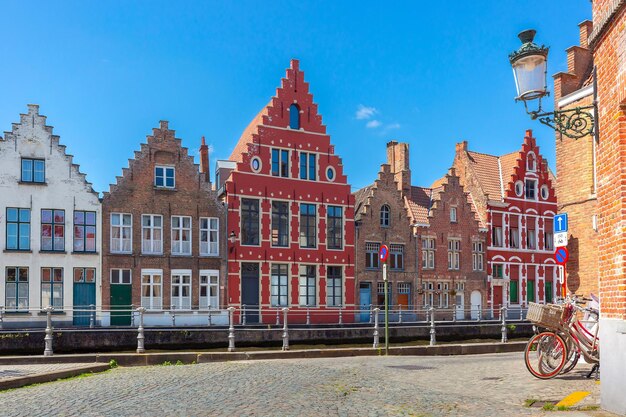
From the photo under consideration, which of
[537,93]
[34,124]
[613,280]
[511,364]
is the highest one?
[34,124]

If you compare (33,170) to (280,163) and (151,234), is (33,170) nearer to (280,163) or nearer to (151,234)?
(151,234)

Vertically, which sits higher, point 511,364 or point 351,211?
point 351,211

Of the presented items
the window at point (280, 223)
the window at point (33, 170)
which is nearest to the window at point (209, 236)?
the window at point (280, 223)

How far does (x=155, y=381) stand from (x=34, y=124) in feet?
82.8

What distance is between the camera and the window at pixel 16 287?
3322 centimetres

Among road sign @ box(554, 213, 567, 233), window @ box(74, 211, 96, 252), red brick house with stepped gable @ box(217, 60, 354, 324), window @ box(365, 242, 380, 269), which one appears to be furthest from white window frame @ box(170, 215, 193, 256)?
road sign @ box(554, 213, 567, 233)

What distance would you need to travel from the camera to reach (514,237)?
49.5 meters

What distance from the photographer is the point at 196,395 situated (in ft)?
34.6

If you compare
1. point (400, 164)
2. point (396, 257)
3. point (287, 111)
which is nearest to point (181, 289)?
point (287, 111)

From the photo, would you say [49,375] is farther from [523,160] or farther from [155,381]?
[523,160]

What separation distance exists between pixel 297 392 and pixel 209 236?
27.5 metres

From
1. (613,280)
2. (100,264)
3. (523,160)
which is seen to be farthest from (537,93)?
(523,160)

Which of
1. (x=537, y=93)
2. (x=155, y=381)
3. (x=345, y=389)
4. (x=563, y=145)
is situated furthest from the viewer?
(x=563, y=145)

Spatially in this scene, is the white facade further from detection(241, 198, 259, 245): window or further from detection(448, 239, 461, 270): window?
detection(448, 239, 461, 270): window
